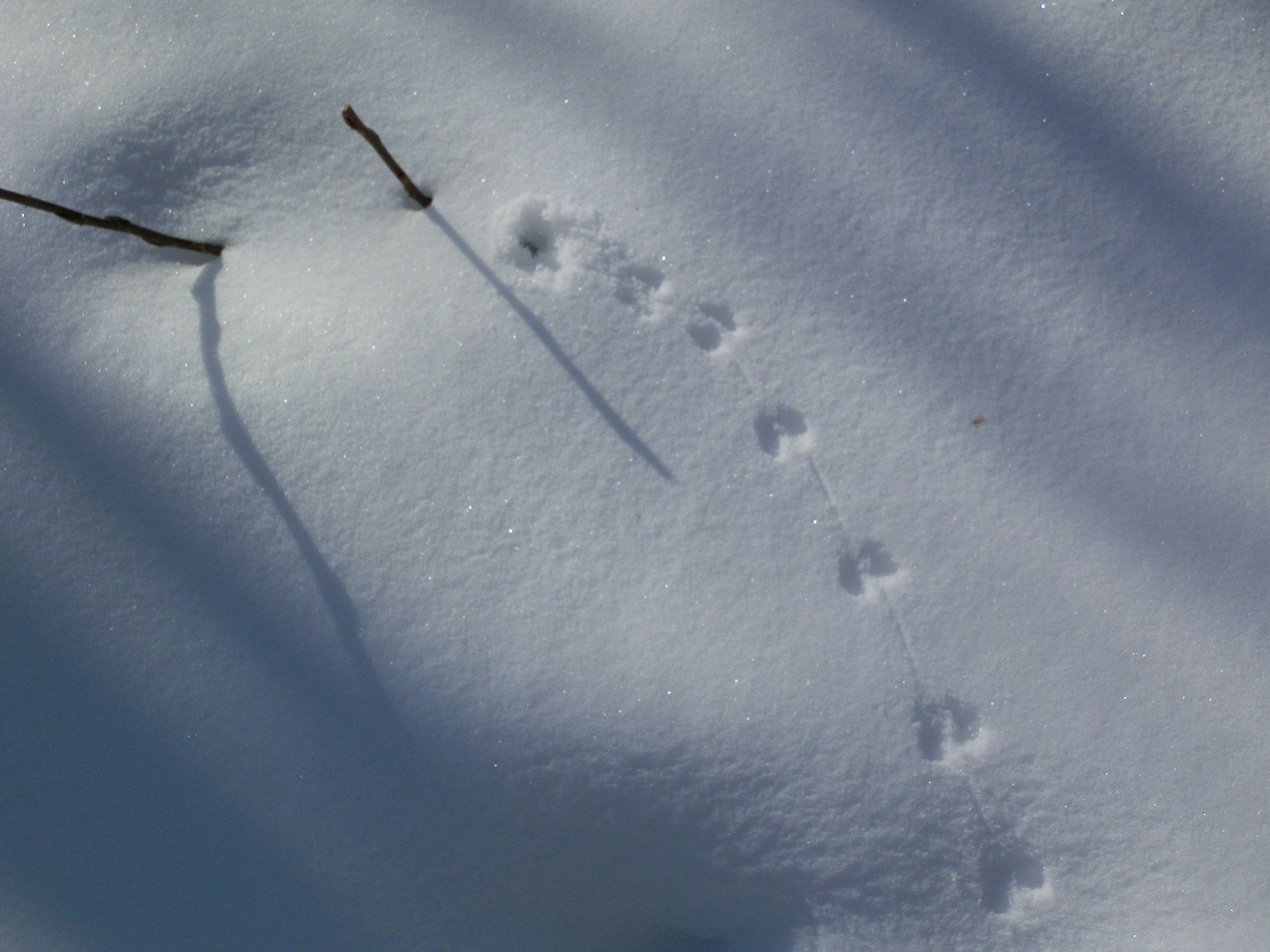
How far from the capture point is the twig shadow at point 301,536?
3.61 feet

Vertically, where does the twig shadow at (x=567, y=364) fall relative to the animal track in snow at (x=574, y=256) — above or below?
below

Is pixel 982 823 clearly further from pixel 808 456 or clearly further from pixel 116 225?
pixel 116 225

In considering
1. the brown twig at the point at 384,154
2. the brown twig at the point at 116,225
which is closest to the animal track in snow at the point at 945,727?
the brown twig at the point at 384,154

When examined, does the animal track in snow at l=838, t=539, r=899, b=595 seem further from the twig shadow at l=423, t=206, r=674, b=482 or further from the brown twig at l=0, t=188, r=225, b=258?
the brown twig at l=0, t=188, r=225, b=258

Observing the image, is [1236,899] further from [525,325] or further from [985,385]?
[525,325]

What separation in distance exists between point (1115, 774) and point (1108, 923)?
7.4 inches

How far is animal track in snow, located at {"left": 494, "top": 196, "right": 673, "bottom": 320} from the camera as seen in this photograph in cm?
114

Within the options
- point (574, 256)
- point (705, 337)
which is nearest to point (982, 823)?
point (705, 337)

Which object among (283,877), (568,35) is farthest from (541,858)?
→ (568,35)

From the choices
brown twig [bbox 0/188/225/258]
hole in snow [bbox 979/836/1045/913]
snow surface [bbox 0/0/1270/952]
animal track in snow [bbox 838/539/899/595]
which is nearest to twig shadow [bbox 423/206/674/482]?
snow surface [bbox 0/0/1270/952]

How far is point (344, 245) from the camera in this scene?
3.89 feet

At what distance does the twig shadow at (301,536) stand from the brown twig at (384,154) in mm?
329

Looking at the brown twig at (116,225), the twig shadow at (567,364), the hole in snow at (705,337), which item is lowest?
the brown twig at (116,225)

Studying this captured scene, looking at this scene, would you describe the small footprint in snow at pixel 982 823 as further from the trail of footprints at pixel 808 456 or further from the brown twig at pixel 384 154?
the brown twig at pixel 384 154
